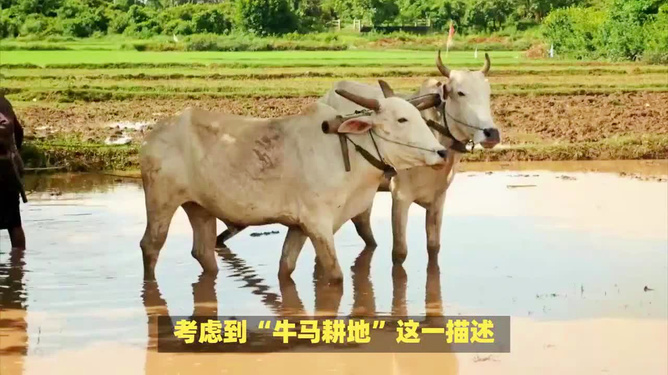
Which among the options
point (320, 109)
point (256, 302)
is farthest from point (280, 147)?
point (256, 302)

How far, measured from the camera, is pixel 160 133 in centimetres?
798

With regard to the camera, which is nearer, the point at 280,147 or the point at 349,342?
the point at 349,342

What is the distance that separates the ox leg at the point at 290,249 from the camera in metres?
7.96

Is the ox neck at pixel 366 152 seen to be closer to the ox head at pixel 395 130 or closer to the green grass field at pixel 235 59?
the ox head at pixel 395 130

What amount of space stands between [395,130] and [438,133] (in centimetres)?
133

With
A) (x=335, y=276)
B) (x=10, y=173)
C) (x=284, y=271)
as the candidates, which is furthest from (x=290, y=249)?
(x=10, y=173)

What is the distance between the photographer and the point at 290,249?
8.03m

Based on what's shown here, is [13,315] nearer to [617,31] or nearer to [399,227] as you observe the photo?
[399,227]

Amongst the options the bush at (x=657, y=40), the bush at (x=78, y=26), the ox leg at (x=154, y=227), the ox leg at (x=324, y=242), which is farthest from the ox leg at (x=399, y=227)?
the bush at (x=78, y=26)

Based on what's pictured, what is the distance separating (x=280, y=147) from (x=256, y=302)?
1031 mm

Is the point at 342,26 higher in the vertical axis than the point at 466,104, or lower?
lower

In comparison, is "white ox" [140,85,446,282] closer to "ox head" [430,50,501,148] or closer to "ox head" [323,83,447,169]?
"ox head" [323,83,447,169]

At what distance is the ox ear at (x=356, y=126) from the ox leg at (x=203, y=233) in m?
1.23

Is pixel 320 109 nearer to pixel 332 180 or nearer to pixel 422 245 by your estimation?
pixel 332 180
